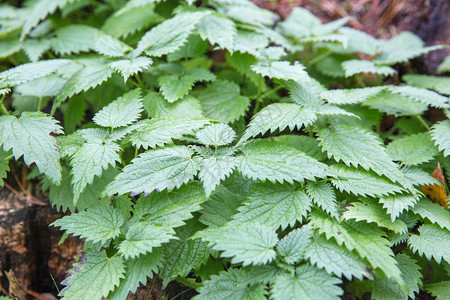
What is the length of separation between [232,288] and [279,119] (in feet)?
2.95

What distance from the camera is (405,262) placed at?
5.42 ft

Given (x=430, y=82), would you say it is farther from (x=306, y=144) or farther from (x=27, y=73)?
(x=27, y=73)

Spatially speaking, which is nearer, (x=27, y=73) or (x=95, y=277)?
(x=95, y=277)

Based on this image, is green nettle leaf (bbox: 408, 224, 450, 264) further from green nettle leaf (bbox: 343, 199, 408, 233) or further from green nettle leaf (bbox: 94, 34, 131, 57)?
green nettle leaf (bbox: 94, 34, 131, 57)

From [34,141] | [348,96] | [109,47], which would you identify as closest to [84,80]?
[109,47]

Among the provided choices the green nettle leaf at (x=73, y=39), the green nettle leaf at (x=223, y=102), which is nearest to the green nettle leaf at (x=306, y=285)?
the green nettle leaf at (x=223, y=102)

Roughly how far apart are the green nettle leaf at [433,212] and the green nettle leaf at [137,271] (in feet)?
4.39

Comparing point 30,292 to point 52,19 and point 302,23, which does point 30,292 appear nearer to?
point 52,19

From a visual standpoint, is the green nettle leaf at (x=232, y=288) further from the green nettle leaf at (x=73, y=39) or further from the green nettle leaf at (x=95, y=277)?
the green nettle leaf at (x=73, y=39)

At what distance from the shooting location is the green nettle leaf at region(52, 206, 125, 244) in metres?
1.57

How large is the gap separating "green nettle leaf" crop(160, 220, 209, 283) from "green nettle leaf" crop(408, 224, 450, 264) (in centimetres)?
103

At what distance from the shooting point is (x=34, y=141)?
1724 millimetres

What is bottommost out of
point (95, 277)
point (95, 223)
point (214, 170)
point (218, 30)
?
point (95, 277)

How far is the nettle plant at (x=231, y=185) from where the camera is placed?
1.47 m
